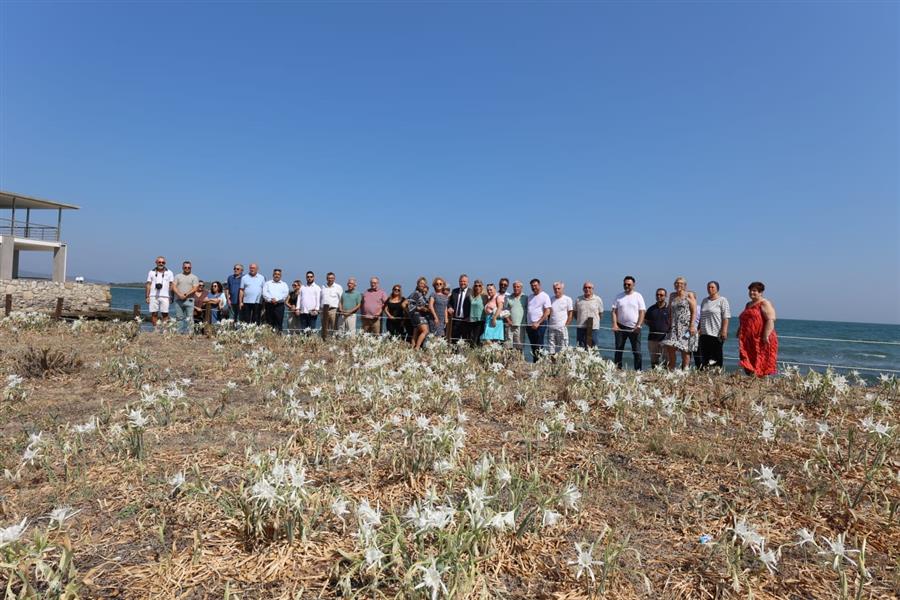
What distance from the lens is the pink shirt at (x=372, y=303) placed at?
34.9ft

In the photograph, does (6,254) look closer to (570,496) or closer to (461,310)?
(461,310)

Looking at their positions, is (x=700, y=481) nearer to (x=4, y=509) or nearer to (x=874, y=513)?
(x=874, y=513)

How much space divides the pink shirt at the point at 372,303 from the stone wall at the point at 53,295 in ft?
72.9

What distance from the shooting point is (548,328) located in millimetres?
9523

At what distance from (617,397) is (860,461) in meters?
1.71

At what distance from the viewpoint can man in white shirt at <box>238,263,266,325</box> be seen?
11.1 m

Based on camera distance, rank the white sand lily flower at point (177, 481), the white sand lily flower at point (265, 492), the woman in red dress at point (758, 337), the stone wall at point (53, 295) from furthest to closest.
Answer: the stone wall at point (53, 295) < the woman in red dress at point (758, 337) < the white sand lily flower at point (177, 481) < the white sand lily flower at point (265, 492)

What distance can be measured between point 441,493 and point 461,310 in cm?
728

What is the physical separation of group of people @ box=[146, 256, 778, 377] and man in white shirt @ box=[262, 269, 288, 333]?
22 mm

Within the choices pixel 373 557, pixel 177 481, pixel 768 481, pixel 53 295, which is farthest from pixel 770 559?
pixel 53 295

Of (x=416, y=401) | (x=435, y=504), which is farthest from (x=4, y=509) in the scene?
(x=416, y=401)

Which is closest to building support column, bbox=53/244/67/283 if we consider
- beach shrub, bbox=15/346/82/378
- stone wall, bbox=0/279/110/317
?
stone wall, bbox=0/279/110/317

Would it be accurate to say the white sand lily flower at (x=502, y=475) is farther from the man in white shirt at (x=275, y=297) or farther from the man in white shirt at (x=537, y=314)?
the man in white shirt at (x=275, y=297)

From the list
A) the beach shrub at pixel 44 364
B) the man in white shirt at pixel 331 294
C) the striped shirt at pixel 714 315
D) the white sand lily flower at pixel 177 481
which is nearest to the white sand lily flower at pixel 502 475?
the white sand lily flower at pixel 177 481
